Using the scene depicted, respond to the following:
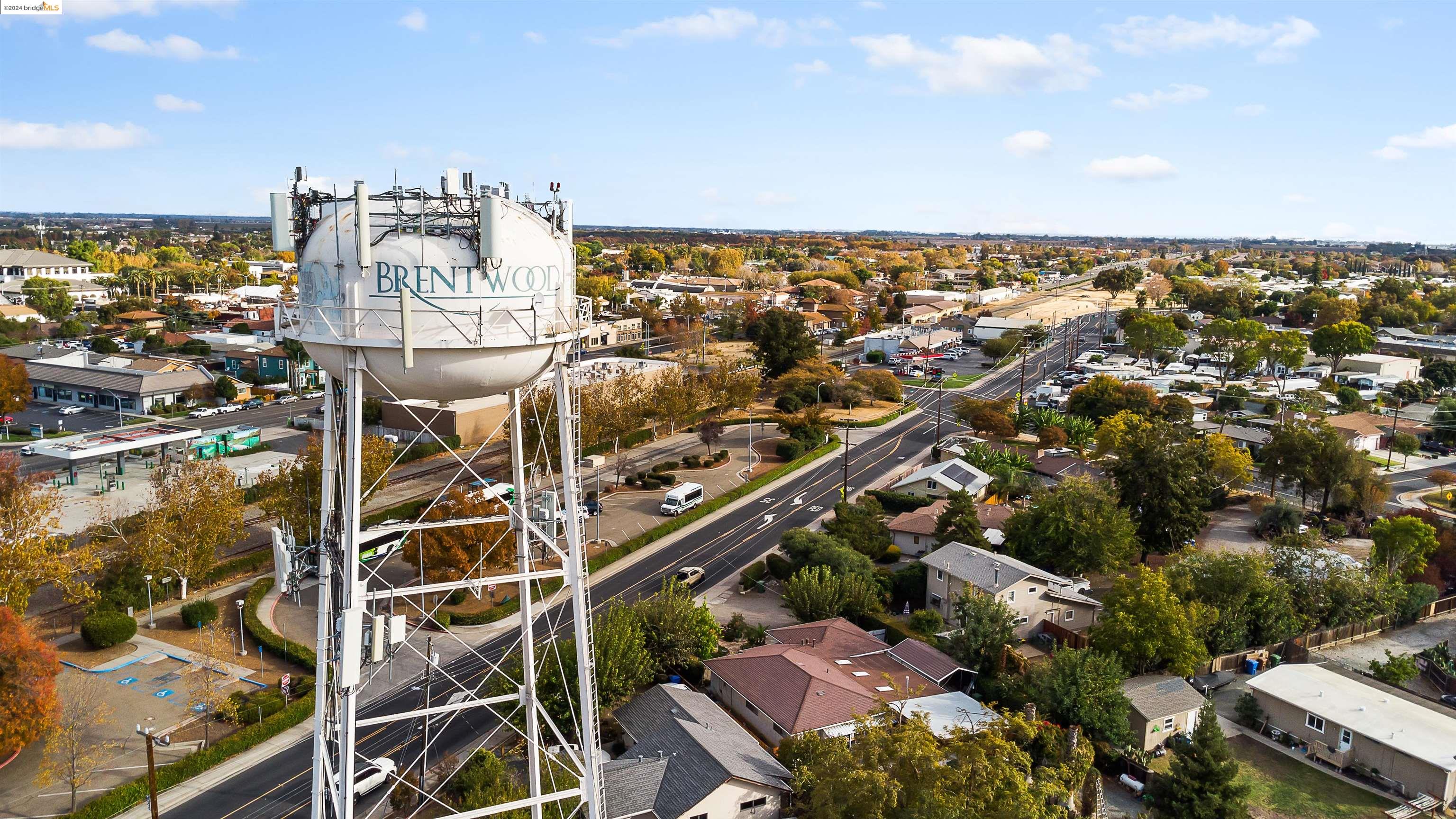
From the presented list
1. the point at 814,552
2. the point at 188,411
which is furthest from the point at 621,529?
the point at 188,411

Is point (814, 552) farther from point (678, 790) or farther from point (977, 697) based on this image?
point (678, 790)

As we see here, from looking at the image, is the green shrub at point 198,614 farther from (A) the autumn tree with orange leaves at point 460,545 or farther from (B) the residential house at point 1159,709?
(B) the residential house at point 1159,709

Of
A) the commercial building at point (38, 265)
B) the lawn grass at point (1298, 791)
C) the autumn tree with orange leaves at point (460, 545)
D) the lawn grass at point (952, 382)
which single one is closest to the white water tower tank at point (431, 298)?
the autumn tree with orange leaves at point (460, 545)

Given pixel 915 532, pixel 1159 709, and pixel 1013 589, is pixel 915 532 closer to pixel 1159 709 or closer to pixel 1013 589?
pixel 1013 589

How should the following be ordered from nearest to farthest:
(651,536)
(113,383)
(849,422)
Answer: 1. (651,536)
2. (113,383)
3. (849,422)

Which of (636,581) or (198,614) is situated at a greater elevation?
(198,614)

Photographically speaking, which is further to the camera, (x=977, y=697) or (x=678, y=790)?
(x=977, y=697)

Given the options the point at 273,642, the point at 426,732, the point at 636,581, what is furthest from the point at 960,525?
the point at 273,642
